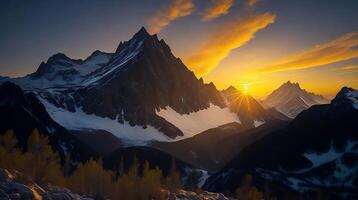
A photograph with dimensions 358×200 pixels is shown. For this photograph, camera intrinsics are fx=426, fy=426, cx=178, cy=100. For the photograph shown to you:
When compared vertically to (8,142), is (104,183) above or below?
below

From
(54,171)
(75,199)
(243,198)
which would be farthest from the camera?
(243,198)

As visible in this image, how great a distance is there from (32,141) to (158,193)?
86.8 meters

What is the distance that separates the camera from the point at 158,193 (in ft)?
329

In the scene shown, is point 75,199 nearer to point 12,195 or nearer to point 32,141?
point 12,195

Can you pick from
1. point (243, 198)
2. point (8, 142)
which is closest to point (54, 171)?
point (8, 142)

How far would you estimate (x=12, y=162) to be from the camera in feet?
428

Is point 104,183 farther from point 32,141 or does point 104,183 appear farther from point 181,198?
point 32,141

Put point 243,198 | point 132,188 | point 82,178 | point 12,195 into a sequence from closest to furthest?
point 12,195, point 132,188, point 82,178, point 243,198

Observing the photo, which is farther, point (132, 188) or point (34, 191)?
point (132, 188)

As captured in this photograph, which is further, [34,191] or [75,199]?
[75,199]

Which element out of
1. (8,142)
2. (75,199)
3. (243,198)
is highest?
(8,142)

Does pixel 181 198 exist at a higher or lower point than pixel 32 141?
lower

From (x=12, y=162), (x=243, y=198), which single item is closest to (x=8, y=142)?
(x=12, y=162)

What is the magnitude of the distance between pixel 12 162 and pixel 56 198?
237 ft
